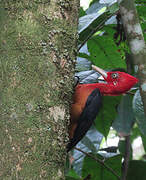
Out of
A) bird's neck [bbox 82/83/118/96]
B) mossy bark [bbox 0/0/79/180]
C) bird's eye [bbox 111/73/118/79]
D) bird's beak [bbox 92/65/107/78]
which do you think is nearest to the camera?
mossy bark [bbox 0/0/79/180]

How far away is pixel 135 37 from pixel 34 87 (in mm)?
743

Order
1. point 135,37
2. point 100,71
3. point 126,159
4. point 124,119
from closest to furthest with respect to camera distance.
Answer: point 135,37, point 100,71, point 124,119, point 126,159

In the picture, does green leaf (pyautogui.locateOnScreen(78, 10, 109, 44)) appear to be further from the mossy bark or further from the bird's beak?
the mossy bark

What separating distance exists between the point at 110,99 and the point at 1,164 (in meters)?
1.51

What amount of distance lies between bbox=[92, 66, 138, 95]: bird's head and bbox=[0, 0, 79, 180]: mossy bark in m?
0.83

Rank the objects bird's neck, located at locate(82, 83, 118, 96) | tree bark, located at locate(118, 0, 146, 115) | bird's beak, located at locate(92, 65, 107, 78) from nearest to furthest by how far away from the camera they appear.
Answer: tree bark, located at locate(118, 0, 146, 115) < bird's beak, located at locate(92, 65, 107, 78) < bird's neck, located at locate(82, 83, 118, 96)

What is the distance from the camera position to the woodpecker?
8.03ft

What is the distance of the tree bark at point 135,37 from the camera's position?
180cm

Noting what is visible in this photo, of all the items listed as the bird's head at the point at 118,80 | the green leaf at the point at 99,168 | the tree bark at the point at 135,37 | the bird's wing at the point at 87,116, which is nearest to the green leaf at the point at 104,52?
the bird's head at the point at 118,80

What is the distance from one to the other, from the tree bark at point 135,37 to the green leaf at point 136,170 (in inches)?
46.1

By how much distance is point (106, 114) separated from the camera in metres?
2.62

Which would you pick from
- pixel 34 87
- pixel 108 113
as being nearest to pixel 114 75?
pixel 108 113

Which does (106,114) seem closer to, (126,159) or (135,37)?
(126,159)

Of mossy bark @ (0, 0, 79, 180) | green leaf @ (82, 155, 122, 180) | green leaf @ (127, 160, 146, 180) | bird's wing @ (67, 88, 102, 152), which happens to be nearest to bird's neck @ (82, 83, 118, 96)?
bird's wing @ (67, 88, 102, 152)
